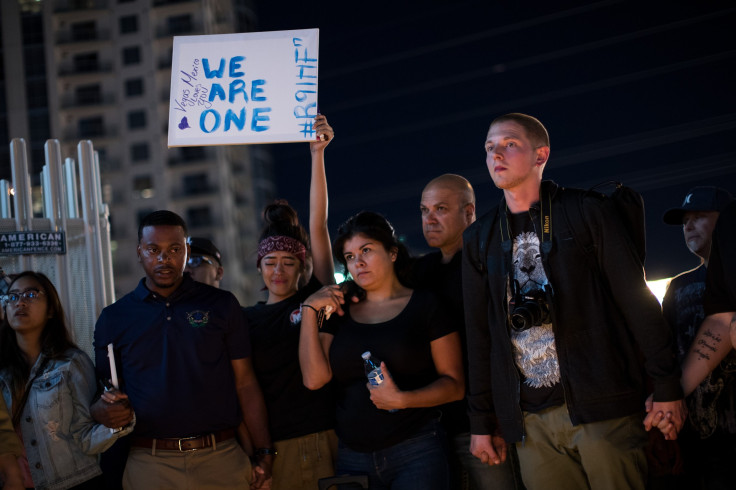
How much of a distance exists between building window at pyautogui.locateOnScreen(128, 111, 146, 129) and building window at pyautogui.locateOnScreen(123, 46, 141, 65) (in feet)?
10.2

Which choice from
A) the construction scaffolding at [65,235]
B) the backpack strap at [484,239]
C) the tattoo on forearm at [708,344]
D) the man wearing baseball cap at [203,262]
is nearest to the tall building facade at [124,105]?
the construction scaffolding at [65,235]

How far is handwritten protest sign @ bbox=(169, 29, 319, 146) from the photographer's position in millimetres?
4699

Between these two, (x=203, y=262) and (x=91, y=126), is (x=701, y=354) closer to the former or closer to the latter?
(x=203, y=262)

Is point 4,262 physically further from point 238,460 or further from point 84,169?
point 238,460

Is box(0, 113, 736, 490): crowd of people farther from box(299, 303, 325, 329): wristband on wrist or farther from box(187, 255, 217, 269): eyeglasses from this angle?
box(187, 255, 217, 269): eyeglasses

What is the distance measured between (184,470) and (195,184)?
4193 centimetres

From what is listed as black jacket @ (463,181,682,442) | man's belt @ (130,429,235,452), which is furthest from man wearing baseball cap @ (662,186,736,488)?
man's belt @ (130,429,235,452)

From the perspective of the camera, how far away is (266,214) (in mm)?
4973

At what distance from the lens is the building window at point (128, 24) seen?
1812 inches

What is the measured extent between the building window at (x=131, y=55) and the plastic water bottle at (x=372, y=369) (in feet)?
149

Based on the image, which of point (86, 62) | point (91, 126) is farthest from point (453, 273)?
point (86, 62)

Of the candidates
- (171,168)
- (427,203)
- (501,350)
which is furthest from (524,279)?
(171,168)

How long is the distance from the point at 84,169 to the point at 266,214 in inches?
77.4

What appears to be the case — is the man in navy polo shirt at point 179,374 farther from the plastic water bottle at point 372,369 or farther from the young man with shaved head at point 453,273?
the young man with shaved head at point 453,273
